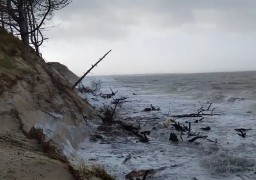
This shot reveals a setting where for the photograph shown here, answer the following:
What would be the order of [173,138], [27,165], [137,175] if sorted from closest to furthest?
[27,165], [137,175], [173,138]

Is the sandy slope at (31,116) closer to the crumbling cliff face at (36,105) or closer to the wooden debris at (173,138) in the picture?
the crumbling cliff face at (36,105)

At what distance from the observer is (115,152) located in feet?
30.7

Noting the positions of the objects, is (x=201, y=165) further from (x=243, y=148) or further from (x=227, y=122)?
(x=227, y=122)

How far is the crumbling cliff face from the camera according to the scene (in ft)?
25.3

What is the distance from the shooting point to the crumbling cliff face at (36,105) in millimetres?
7715

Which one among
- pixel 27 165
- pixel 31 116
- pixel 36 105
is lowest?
pixel 27 165

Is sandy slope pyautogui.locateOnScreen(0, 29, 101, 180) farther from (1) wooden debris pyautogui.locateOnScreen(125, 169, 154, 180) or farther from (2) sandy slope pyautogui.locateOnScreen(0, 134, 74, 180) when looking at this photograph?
(1) wooden debris pyautogui.locateOnScreen(125, 169, 154, 180)

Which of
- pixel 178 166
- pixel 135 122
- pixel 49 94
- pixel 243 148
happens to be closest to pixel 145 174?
pixel 178 166

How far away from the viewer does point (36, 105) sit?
9.53 meters

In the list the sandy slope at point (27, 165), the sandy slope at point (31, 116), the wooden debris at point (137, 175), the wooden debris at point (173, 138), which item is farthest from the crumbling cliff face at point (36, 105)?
the wooden debris at point (173, 138)

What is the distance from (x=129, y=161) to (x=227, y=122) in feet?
24.8

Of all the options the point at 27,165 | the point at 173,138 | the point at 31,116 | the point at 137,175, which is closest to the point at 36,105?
the point at 31,116

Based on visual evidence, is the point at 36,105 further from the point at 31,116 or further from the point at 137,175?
the point at 137,175

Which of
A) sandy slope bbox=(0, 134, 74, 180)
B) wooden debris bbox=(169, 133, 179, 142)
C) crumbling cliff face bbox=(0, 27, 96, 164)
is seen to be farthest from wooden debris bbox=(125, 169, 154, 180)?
wooden debris bbox=(169, 133, 179, 142)
